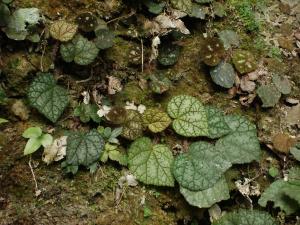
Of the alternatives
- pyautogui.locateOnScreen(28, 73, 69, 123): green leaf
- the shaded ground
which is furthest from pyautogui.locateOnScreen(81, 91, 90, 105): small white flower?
pyautogui.locateOnScreen(28, 73, 69, 123): green leaf

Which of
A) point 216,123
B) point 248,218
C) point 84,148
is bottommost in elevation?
point 248,218

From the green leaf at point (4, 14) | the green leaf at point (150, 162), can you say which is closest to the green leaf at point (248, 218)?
the green leaf at point (150, 162)

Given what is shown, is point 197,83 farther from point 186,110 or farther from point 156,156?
point 156,156

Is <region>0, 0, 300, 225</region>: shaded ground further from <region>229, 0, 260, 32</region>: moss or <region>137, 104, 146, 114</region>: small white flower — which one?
<region>229, 0, 260, 32</region>: moss

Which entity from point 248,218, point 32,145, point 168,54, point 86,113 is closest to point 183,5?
point 168,54

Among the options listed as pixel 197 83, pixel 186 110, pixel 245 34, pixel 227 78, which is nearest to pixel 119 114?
pixel 186 110

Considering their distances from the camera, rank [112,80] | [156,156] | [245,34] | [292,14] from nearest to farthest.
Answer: [156,156]
[112,80]
[245,34]
[292,14]

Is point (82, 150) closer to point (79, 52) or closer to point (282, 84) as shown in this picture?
point (79, 52)
